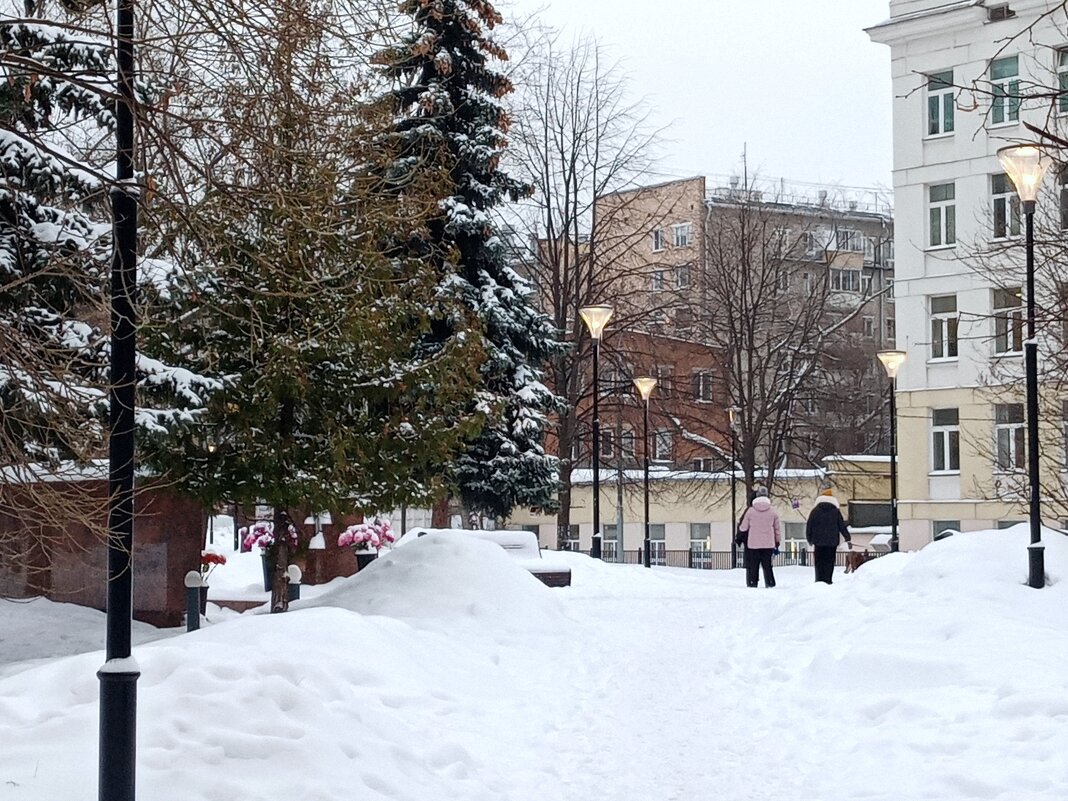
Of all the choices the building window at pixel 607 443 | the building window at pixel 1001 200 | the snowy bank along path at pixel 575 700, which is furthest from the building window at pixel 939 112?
the snowy bank along path at pixel 575 700

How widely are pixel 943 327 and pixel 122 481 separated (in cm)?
3782

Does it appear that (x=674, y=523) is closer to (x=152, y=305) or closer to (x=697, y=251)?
(x=697, y=251)

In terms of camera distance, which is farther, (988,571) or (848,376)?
(848,376)

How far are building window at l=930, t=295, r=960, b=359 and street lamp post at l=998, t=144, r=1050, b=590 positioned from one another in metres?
26.8

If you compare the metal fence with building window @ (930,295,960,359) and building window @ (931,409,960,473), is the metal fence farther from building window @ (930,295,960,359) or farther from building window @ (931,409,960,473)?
building window @ (930,295,960,359)

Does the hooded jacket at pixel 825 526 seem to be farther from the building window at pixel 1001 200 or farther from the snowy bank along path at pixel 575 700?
the building window at pixel 1001 200

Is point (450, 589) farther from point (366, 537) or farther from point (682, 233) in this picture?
point (682, 233)

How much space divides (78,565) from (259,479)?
3328 mm

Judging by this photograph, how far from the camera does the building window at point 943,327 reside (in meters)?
41.9

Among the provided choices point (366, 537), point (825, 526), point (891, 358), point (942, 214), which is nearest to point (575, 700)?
point (366, 537)

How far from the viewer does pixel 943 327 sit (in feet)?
138

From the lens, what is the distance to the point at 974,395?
4094 cm

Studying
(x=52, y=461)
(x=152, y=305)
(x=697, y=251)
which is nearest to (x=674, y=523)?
(x=697, y=251)

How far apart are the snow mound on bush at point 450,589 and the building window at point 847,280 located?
65.1 meters
